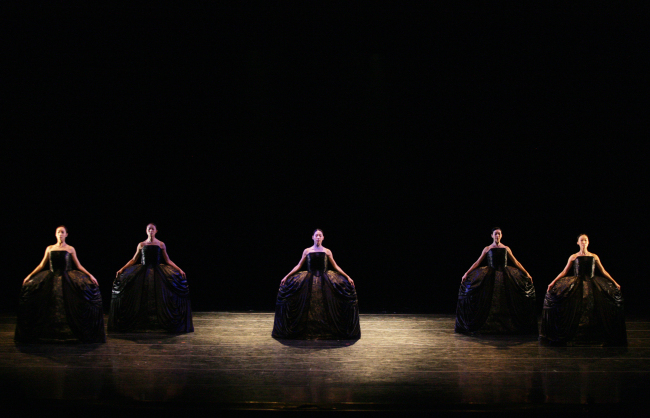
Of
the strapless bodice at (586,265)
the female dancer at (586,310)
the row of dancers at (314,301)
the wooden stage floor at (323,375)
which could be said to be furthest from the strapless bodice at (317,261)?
the strapless bodice at (586,265)

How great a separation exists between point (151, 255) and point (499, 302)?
3.95 meters

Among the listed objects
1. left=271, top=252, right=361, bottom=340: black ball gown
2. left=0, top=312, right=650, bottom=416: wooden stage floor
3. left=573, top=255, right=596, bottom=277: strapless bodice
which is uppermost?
left=573, top=255, right=596, bottom=277: strapless bodice

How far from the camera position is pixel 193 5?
6.32 m

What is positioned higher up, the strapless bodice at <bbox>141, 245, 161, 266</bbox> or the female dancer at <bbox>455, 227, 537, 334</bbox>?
the strapless bodice at <bbox>141, 245, 161, 266</bbox>

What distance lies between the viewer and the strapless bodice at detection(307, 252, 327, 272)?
6.22m

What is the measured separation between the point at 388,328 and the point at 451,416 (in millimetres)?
3225

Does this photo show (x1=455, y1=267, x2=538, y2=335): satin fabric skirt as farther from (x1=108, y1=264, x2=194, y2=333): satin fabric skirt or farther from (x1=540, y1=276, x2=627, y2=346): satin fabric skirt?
(x1=108, y1=264, x2=194, y2=333): satin fabric skirt

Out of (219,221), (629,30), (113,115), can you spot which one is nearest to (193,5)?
(113,115)

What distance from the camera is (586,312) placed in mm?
5734

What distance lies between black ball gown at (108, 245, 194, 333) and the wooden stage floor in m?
0.19

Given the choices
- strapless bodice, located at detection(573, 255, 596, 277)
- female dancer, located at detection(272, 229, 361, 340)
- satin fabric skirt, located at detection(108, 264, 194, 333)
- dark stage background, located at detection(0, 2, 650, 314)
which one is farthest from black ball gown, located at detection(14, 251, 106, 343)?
strapless bodice, located at detection(573, 255, 596, 277)

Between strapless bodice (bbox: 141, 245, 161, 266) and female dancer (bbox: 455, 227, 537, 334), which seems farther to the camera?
strapless bodice (bbox: 141, 245, 161, 266)

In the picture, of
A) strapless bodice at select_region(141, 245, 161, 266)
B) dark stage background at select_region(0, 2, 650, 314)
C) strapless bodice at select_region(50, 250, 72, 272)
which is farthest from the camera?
dark stage background at select_region(0, 2, 650, 314)

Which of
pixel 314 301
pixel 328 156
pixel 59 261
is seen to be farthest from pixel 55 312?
pixel 328 156
